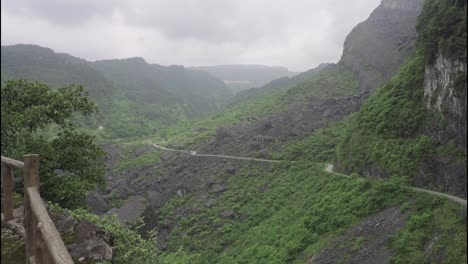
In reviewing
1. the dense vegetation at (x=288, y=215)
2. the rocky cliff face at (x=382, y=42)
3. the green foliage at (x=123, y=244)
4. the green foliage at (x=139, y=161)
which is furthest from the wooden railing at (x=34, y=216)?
the rocky cliff face at (x=382, y=42)

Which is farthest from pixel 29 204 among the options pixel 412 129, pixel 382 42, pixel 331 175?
pixel 382 42

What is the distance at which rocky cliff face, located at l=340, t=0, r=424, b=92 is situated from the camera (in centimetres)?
7731

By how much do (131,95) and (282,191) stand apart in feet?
506

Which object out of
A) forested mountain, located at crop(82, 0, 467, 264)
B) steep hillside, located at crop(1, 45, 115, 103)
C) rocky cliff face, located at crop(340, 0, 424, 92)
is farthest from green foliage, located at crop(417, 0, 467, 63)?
steep hillside, located at crop(1, 45, 115, 103)

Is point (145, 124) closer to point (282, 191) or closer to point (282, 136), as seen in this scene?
point (282, 136)

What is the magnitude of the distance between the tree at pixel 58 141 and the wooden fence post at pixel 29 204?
8.26 metres

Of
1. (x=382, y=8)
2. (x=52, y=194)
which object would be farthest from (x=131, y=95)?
(x=52, y=194)

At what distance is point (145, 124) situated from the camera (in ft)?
474

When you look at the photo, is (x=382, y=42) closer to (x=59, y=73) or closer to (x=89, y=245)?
(x=89, y=245)

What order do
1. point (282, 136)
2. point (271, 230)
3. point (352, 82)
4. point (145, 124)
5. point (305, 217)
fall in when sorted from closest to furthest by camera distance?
point (305, 217) < point (271, 230) < point (282, 136) < point (352, 82) < point (145, 124)

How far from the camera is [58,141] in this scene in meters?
17.0

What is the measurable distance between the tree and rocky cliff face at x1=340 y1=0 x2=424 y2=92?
211 feet

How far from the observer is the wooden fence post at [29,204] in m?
5.68

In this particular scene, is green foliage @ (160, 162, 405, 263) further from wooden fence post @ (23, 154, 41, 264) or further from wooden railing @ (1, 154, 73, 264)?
wooden railing @ (1, 154, 73, 264)
